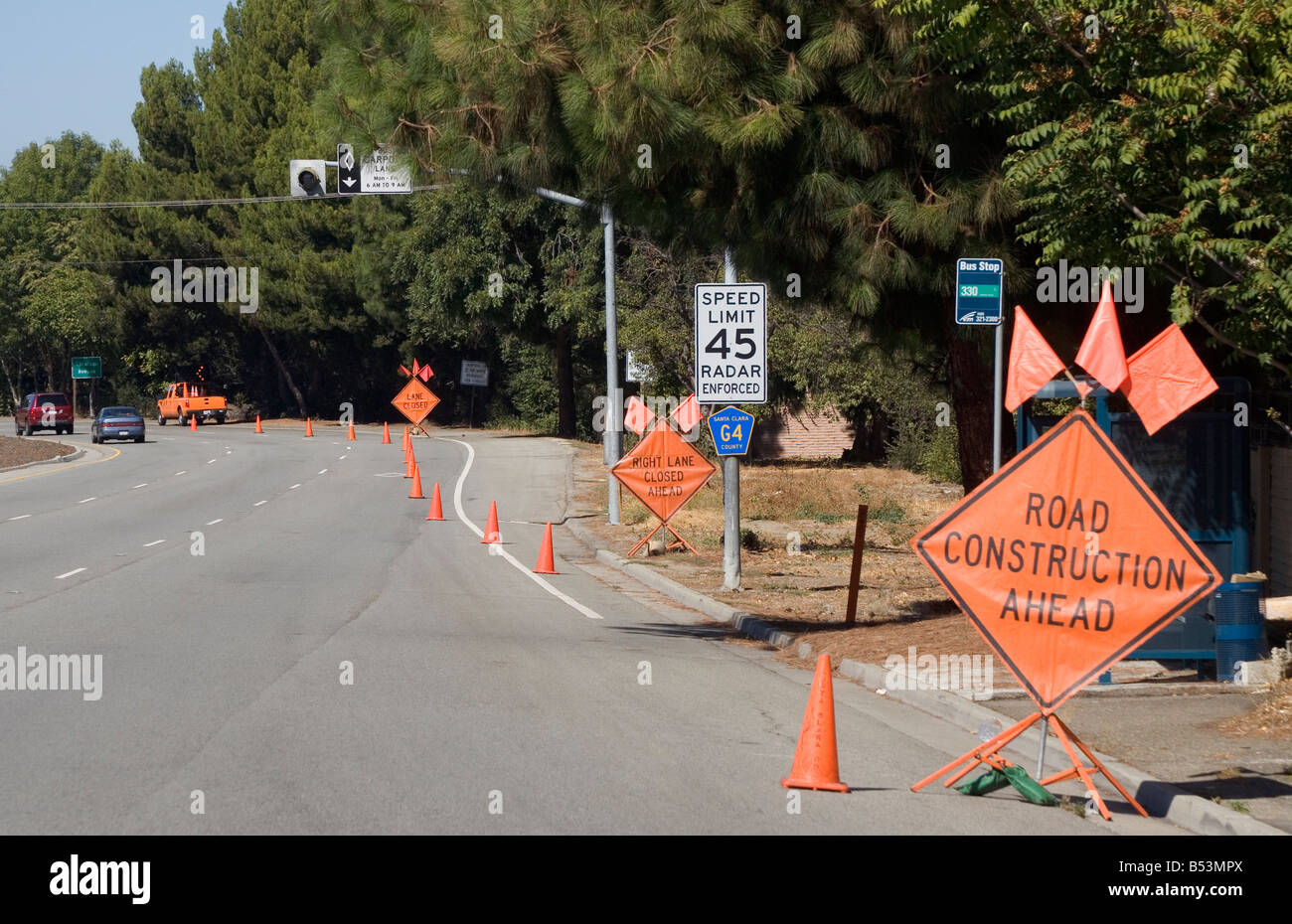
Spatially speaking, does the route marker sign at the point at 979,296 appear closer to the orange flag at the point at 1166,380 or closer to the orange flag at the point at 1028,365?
the orange flag at the point at 1028,365

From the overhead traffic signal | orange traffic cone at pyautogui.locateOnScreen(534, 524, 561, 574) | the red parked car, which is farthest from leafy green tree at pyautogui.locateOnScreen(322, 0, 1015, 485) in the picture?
the red parked car

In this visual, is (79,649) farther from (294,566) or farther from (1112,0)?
(1112,0)

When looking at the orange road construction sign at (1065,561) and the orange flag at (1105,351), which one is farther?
the orange flag at (1105,351)

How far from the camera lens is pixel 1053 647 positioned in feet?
24.5

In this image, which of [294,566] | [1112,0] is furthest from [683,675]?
[294,566]

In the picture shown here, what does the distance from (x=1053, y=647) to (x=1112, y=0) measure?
438cm

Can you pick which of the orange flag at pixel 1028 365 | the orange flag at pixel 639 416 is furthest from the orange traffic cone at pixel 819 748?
the orange flag at pixel 639 416

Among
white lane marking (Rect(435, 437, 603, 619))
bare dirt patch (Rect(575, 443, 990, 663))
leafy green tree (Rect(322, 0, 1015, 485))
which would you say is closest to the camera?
leafy green tree (Rect(322, 0, 1015, 485))

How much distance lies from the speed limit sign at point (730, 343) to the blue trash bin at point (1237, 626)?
20.5 ft

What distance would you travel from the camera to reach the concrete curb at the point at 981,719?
6723 millimetres

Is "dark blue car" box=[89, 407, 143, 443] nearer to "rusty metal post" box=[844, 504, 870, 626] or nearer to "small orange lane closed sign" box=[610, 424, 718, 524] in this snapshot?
"small orange lane closed sign" box=[610, 424, 718, 524]

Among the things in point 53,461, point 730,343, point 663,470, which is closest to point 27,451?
point 53,461

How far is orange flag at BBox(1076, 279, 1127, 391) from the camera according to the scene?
8328mm

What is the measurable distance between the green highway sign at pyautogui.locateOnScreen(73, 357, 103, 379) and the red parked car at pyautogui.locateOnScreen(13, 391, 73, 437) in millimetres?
16127
